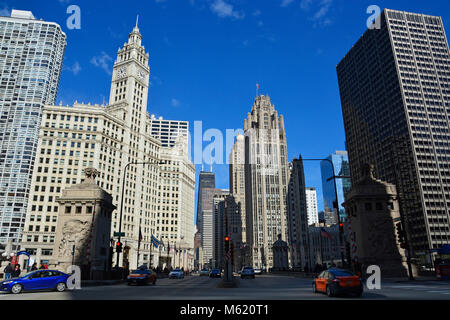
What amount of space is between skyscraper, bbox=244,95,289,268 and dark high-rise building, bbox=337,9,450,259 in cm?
3663

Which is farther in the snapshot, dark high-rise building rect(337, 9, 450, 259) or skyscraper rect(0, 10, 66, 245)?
skyscraper rect(0, 10, 66, 245)

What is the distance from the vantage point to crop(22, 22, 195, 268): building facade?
301 feet

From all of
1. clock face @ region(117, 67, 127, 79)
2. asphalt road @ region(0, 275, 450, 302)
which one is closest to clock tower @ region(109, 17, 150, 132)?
clock face @ region(117, 67, 127, 79)

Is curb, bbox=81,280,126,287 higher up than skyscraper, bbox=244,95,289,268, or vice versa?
skyscraper, bbox=244,95,289,268

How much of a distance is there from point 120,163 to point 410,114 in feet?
360

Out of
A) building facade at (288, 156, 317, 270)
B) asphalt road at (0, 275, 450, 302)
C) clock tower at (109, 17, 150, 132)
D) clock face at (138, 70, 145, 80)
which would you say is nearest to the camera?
asphalt road at (0, 275, 450, 302)

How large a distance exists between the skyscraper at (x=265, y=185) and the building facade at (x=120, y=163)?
136 feet

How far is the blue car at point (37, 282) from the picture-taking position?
19547mm

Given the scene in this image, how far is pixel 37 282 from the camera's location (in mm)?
20422

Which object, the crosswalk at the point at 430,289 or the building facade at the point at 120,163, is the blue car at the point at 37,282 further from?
the building facade at the point at 120,163

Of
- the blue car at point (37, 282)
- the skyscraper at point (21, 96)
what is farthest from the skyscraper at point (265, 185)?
the blue car at point (37, 282)

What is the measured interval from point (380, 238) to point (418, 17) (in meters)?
143

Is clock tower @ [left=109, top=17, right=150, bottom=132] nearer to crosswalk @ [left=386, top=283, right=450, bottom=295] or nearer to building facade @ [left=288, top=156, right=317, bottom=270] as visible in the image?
building facade @ [left=288, top=156, right=317, bottom=270]

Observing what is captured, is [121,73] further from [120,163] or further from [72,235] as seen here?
[72,235]
